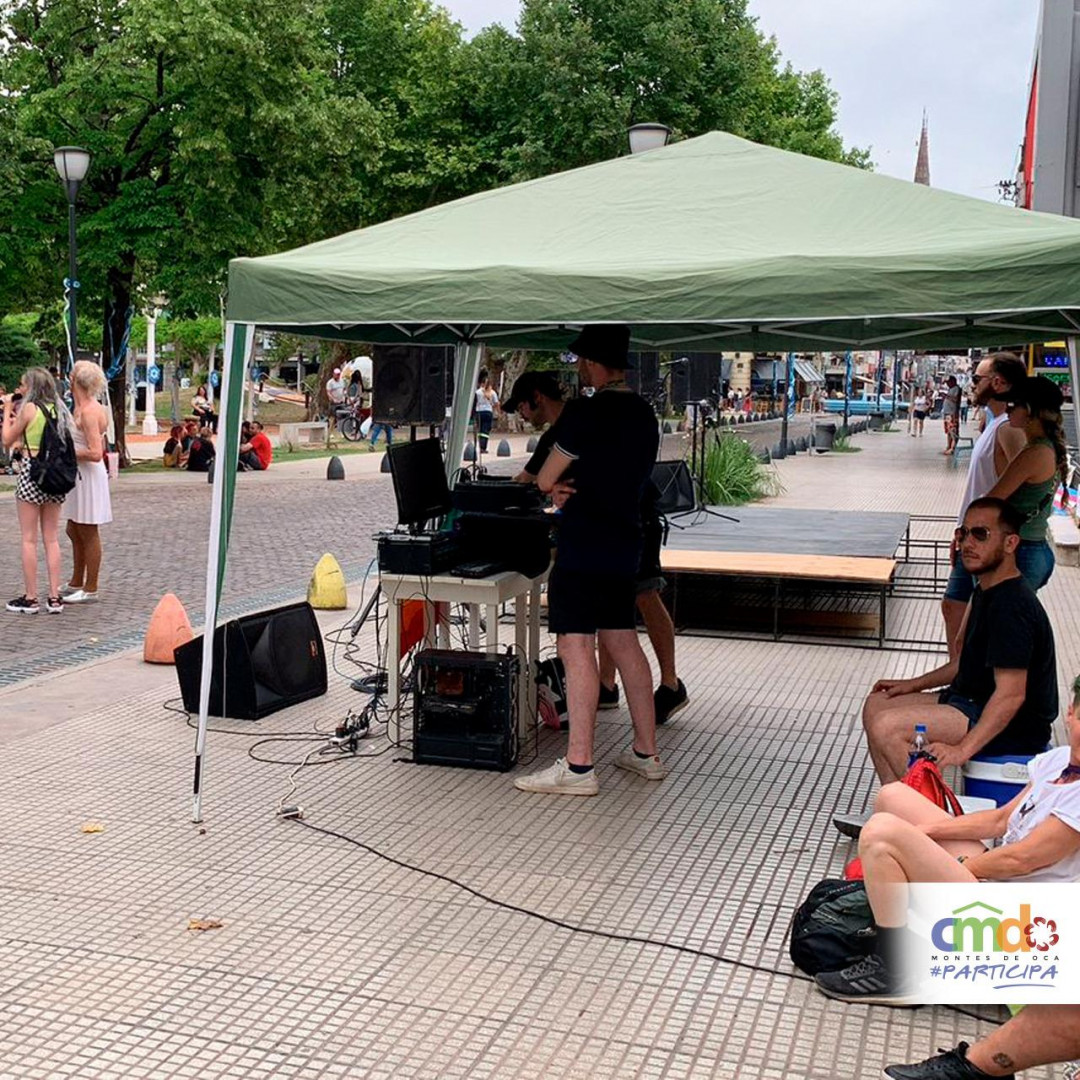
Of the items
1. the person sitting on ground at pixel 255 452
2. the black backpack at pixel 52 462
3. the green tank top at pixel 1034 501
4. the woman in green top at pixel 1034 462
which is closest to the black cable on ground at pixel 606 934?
the woman in green top at pixel 1034 462

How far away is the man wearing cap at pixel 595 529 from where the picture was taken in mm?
5941

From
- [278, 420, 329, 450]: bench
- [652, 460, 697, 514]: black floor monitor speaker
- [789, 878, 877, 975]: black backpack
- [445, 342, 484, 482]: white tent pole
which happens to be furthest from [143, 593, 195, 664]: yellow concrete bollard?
[278, 420, 329, 450]: bench

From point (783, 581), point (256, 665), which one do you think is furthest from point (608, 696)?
point (783, 581)

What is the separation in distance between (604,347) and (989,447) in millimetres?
2516

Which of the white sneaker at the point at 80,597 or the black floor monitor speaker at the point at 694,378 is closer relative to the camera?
the white sneaker at the point at 80,597

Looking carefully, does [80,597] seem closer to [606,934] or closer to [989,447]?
[989,447]

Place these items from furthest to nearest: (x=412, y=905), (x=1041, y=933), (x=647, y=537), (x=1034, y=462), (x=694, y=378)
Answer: (x=694, y=378), (x=647, y=537), (x=1034, y=462), (x=412, y=905), (x=1041, y=933)

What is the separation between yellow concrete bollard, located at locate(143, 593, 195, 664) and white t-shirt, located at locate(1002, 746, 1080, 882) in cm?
621

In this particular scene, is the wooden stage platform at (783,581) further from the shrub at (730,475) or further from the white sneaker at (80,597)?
the shrub at (730,475)

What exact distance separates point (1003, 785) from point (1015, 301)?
5.58 feet

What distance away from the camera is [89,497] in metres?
10.5

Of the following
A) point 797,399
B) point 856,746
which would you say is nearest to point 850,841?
point 856,746

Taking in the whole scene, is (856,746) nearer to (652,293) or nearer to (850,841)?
(850,841)

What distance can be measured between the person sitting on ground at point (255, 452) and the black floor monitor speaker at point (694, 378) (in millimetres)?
11173
